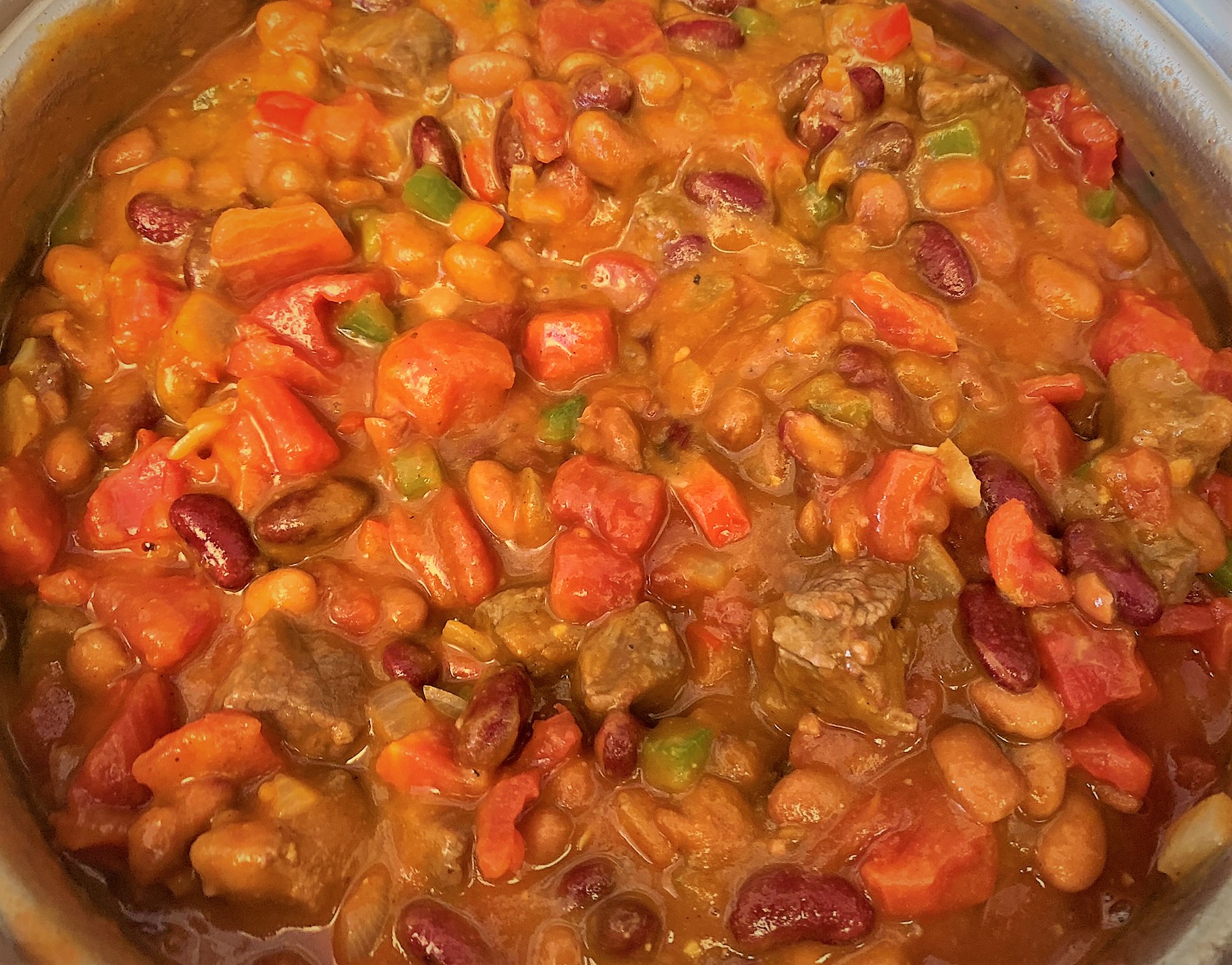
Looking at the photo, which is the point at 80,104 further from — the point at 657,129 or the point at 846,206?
the point at 846,206

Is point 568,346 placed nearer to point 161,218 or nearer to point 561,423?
point 561,423

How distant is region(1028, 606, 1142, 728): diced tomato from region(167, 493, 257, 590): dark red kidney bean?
2.13 metres

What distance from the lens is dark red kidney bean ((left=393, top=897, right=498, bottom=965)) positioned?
2.19 metres

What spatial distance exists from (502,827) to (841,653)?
926 millimetres

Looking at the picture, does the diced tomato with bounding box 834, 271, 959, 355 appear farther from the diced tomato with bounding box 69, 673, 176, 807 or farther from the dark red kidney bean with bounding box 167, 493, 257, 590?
the diced tomato with bounding box 69, 673, 176, 807

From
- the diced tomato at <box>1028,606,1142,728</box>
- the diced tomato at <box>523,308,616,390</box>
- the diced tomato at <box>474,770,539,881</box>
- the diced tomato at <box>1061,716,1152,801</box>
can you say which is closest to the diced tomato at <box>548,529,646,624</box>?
the diced tomato at <box>474,770,539,881</box>

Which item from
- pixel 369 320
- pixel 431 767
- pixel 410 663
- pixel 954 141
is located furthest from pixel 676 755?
pixel 954 141

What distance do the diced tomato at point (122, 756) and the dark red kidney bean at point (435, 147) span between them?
182 cm

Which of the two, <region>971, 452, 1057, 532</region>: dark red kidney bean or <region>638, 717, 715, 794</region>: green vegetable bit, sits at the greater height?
<region>971, 452, 1057, 532</region>: dark red kidney bean

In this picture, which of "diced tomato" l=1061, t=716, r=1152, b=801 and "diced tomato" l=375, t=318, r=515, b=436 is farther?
"diced tomato" l=375, t=318, r=515, b=436

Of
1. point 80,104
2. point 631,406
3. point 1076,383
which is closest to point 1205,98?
point 1076,383

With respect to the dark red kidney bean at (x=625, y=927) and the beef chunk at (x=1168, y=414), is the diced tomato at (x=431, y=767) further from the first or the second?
the beef chunk at (x=1168, y=414)

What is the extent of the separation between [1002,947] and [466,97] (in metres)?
3.01

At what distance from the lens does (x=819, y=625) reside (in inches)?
93.4
